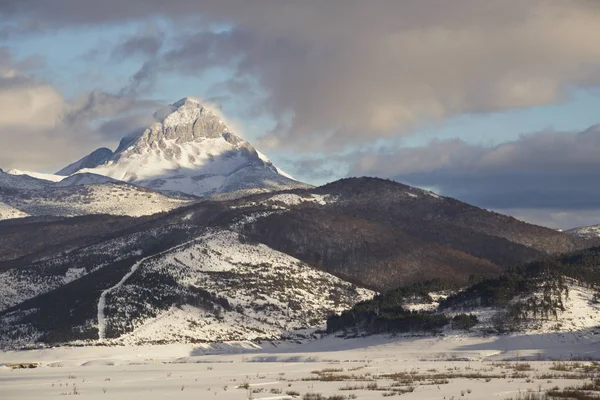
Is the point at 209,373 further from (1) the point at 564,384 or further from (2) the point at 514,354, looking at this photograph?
(2) the point at 514,354

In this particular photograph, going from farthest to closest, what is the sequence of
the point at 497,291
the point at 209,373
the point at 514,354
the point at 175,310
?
the point at 175,310 → the point at 497,291 → the point at 514,354 → the point at 209,373

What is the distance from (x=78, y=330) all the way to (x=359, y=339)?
62414 millimetres

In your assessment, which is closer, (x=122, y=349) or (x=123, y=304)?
(x=122, y=349)

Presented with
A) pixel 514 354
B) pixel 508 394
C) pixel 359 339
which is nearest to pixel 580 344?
pixel 514 354

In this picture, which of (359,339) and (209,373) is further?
(359,339)

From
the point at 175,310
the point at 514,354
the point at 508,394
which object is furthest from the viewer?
the point at 175,310

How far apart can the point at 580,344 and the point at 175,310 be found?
101 metres

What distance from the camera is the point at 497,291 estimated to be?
142000 millimetres

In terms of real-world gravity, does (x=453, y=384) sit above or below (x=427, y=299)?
below

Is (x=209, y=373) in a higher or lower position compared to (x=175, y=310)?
lower

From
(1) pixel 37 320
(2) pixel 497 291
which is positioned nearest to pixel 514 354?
(2) pixel 497 291

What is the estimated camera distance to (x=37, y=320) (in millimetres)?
197750

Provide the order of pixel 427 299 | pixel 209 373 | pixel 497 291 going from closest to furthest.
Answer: pixel 209 373
pixel 497 291
pixel 427 299

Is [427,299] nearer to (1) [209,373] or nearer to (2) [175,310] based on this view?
(2) [175,310]
